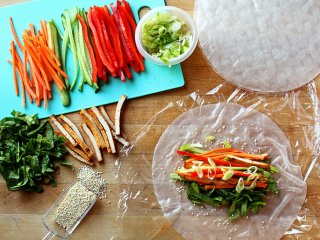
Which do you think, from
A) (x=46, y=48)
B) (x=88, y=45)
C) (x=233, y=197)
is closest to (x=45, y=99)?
(x=46, y=48)

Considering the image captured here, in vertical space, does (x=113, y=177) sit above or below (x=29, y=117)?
below

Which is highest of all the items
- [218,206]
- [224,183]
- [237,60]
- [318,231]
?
[237,60]

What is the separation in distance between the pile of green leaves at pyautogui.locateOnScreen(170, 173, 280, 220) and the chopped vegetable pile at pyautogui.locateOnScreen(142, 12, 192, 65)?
0.70 meters

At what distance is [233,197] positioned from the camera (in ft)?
7.86

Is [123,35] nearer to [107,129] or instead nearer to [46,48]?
[46,48]

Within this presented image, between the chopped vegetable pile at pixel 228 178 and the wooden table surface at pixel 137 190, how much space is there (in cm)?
21

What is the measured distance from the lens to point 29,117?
2.44 metres

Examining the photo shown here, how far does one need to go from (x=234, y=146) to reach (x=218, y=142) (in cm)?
10

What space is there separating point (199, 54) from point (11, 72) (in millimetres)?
1110

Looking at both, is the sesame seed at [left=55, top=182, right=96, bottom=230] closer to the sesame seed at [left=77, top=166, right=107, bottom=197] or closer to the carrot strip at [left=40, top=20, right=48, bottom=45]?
the sesame seed at [left=77, top=166, right=107, bottom=197]

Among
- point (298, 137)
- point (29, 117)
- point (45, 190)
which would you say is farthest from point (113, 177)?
point (298, 137)

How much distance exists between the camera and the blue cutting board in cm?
250

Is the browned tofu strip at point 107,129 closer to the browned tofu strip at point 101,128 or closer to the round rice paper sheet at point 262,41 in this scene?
the browned tofu strip at point 101,128

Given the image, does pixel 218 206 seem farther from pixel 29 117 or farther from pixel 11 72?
pixel 11 72
